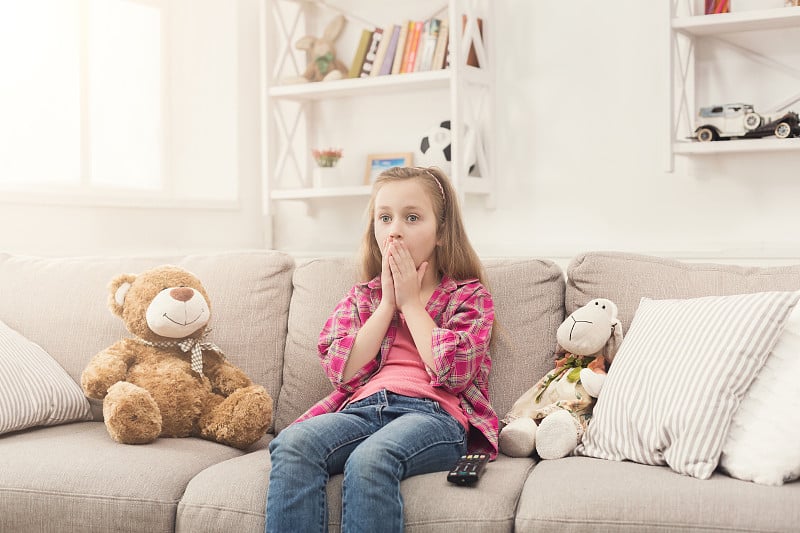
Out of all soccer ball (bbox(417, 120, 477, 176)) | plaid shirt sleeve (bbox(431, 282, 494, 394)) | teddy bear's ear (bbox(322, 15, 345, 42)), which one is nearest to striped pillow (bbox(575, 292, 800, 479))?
plaid shirt sleeve (bbox(431, 282, 494, 394))

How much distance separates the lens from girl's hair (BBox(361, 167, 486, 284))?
2.00 m

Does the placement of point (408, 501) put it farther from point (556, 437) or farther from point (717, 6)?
point (717, 6)

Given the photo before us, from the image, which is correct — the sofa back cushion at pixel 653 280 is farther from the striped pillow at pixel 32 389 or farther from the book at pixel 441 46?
the book at pixel 441 46

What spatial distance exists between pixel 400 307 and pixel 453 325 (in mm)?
120

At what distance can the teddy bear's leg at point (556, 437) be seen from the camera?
1.76 m

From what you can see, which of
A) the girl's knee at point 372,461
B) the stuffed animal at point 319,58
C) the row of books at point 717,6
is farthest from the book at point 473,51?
the girl's knee at point 372,461

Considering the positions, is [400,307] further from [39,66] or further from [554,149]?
[39,66]

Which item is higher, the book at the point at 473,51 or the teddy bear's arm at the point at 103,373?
the book at the point at 473,51

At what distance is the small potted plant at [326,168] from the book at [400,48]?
0.45 meters

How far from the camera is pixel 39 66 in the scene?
10.7 ft

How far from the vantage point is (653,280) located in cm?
197

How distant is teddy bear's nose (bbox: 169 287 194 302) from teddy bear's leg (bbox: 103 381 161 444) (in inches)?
8.5

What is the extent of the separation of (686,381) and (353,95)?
255 cm

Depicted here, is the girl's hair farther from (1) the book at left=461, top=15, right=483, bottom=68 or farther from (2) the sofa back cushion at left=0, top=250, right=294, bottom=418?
(1) the book at left=461, top=15, right=483, bottom=68
